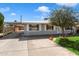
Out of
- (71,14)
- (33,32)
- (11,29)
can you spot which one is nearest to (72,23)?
(71,14)

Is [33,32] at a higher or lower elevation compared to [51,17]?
lower

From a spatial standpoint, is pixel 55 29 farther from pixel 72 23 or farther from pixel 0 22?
pixel 72 23

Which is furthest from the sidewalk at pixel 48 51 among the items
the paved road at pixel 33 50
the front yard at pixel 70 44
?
the front yard at pixel 70 44

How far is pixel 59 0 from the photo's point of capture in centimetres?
1769

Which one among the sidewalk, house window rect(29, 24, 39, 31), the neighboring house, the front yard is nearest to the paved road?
the sidewalk

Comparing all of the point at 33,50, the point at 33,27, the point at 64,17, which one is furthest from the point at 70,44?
the point at 33,27

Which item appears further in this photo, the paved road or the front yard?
the front yard

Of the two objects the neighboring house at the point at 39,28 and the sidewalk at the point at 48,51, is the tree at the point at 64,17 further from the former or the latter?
the neighboring house at the point at 39,28

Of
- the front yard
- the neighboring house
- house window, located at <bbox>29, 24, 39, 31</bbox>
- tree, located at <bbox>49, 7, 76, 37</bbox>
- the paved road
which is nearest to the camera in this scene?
the paved road

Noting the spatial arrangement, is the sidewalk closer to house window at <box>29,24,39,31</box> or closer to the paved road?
the paved road

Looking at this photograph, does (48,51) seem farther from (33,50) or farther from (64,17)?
(64,17)

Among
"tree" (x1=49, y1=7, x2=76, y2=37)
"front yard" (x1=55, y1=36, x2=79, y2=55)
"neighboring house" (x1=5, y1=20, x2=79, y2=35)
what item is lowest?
"neighboring house" (x1=5, y1=20, x2=79, y2=35)

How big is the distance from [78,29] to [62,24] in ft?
72.0

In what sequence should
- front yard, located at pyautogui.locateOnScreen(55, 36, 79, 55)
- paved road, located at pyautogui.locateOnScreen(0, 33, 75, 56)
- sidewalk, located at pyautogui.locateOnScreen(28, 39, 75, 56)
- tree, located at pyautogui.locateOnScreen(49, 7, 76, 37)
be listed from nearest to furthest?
1. sidewalk, located at pyautogui.locateOnScreen(28, 39, 75, 56)
2. paved road, located at pyautogui.locateOnScreen(0, 33, 75, 56)
3. front yard, located at pyautogui.locateOnScreen(55, 36, 79, 55)
4. tree, located at pyautogui.locateOnScreen(49, 7, 76, 37)
